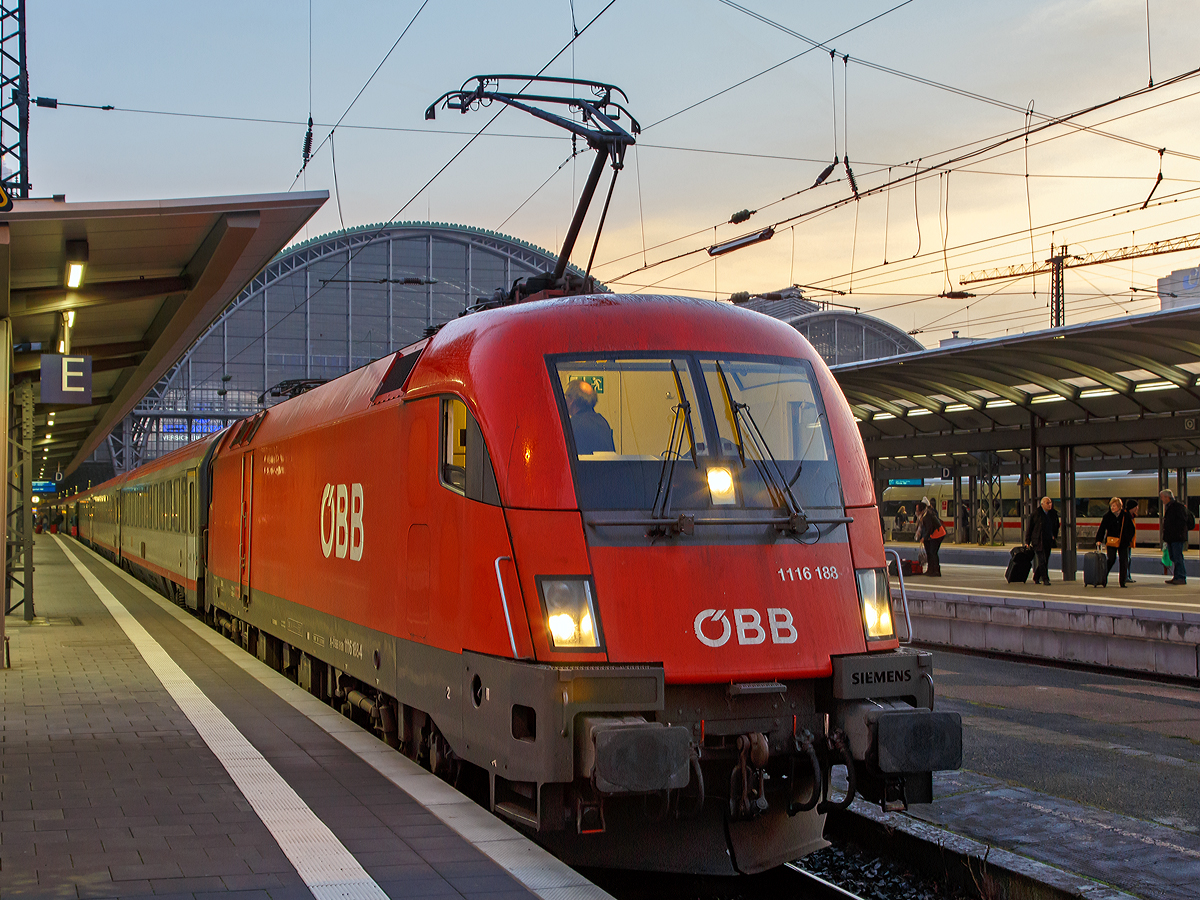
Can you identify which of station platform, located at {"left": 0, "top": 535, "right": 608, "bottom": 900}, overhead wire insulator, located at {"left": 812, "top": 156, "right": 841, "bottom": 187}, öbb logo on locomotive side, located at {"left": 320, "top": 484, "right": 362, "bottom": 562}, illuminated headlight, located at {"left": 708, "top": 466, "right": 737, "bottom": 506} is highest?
overhead wire insulator, located at {"left": 812, "top": 156, "right": 841, "bottom": 187}

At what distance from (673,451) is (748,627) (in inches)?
40.1

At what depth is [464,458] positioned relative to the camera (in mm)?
6477

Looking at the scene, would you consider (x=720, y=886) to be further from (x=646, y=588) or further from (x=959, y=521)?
(x=959, y=521)

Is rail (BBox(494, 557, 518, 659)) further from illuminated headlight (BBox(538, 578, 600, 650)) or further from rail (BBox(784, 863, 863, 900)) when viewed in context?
rail (BBox(784, 863, 863, 900))

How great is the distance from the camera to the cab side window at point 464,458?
20.2 feet

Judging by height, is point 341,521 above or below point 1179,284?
below

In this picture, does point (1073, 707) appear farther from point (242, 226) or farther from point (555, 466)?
point (242, 226)

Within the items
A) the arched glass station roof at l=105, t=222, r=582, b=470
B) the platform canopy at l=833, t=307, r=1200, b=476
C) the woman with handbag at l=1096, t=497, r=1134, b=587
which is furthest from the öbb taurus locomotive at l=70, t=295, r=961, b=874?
the arched glass station roof at l=105, t=222, r=582, b=470

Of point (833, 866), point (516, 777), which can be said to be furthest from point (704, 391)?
point (833, 866)

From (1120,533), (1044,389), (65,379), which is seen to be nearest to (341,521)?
(65,379)

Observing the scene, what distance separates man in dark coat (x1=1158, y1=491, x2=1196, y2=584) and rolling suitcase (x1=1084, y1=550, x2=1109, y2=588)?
1189mm

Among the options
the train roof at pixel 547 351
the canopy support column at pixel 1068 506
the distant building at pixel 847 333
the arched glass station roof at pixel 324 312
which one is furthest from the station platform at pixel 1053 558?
the distant building at pixel 847 333

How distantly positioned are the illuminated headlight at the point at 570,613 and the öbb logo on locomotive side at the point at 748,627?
1.72 feet

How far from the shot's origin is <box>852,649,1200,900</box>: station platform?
5.87 metres
